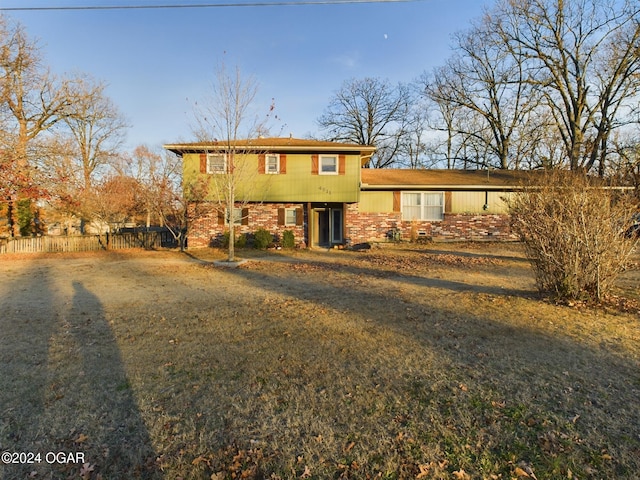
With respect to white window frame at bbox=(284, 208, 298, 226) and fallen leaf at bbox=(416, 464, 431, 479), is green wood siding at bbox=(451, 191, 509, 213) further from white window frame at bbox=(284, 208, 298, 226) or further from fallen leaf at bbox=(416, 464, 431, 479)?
fallen leaf at bbox=(416, 464, 431, 479)

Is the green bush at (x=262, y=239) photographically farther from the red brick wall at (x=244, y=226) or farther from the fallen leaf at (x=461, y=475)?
the fallen leaf at (x=461, y=475)

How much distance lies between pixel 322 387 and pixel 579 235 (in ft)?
17.7

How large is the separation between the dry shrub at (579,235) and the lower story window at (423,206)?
1223cm

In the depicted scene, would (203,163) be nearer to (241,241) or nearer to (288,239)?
(241,241)

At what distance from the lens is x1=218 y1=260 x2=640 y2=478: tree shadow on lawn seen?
2459mm

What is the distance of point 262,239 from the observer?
17219 mm

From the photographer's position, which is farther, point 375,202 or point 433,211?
point 433,211

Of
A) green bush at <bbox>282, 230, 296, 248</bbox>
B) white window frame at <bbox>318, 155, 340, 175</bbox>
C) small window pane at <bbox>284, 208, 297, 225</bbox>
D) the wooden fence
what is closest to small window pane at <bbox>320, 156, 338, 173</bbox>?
white window frame at <bbox>318, 155, 340, 175</bbox>

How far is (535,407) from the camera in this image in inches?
119

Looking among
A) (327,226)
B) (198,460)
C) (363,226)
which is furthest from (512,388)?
(327,226)

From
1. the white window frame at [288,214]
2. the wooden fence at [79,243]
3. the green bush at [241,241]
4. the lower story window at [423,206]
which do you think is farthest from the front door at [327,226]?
the wooden fence at [79,243]

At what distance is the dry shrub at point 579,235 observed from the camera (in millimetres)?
5996

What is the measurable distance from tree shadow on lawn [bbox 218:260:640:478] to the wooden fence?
17.0 m

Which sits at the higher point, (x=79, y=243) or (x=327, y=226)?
(x=327, y=226)
